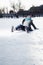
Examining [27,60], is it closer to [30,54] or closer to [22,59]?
[22,59]

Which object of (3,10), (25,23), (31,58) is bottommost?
(3,10)

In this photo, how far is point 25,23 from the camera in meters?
11.9

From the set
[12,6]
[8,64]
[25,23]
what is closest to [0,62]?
[8,64]

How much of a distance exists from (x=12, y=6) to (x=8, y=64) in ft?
191

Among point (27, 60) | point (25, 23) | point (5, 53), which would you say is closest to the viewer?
point (27, 60)

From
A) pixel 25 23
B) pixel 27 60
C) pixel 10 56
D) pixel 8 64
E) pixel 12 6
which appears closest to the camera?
pixel 8 64

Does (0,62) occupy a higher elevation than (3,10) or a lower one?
higher

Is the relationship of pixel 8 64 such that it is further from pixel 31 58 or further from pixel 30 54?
pixel 30 54

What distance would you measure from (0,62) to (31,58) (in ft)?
2.68

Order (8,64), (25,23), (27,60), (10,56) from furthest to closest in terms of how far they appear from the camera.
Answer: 1. (25,23)
2. (10,56)
3. (27,60)
4. (8,64)

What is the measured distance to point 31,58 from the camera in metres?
5.07

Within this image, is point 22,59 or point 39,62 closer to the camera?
point 39,62

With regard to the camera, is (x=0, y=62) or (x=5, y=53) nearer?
(x=0, y=62)

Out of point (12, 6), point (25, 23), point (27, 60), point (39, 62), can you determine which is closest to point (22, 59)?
point (27, 60)
